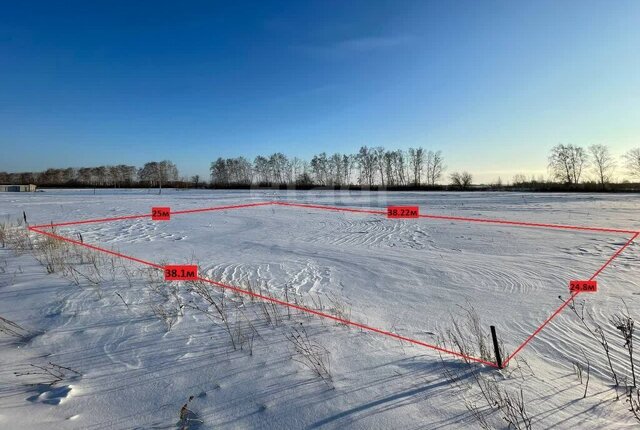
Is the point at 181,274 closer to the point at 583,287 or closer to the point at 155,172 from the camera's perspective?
the point at 583,287

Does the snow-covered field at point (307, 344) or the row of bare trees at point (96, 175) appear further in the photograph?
the row of bare trees at point (96, 175)

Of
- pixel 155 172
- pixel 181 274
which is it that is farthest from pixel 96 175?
pixel 181 274

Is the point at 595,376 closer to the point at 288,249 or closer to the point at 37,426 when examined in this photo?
the point at 37,426

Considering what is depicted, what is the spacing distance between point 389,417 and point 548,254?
10774 millimetres

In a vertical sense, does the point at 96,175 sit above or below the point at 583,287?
above

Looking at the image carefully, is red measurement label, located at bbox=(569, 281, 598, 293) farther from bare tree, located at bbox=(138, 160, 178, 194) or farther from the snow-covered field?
bare tree, located at bbox=(138, 160, 178, 194)

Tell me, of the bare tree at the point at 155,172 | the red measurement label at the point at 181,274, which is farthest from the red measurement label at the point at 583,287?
the bare tree at the point at 155,172

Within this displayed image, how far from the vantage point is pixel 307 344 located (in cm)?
425

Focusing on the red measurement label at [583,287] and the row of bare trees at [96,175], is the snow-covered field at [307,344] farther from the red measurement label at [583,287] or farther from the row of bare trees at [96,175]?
the row of bare trees at [96,175]

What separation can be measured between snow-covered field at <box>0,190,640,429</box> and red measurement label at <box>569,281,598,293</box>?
0.88 feet

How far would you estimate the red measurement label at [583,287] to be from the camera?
7578 millimetres

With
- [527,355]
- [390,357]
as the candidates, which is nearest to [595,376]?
[527,355]

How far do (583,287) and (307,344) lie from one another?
7197 mm

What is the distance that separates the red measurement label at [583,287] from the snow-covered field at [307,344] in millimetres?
269
